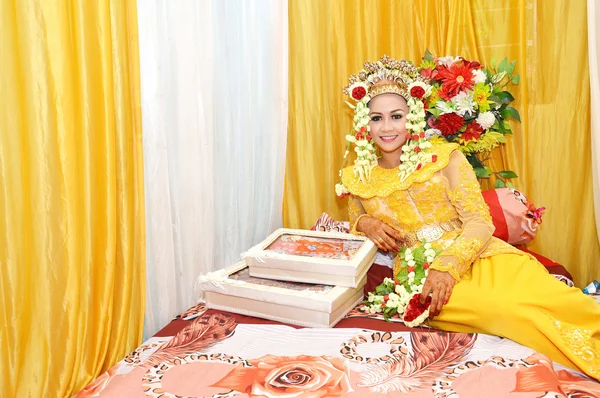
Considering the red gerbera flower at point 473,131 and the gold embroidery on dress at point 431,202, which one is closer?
the gold embroidery on dress at point 431,202

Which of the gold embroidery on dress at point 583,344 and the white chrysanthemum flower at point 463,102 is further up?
the white chrysanthemum flower at point 463,102

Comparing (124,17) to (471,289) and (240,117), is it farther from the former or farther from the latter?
(471,289)

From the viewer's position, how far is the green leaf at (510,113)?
2793mm

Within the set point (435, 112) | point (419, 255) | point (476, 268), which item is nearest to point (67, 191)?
point (419, 255)

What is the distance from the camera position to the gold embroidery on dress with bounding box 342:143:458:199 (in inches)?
87.7

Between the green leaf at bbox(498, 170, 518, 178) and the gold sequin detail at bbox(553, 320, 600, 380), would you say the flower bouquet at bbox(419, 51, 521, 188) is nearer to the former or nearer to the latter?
the green leaf at bbox(498, 170, 518, 178)

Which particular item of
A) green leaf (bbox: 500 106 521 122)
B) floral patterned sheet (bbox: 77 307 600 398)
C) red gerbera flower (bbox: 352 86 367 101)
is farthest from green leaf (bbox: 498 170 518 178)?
floral patterned sheet (bbox: 77 307 600 398)

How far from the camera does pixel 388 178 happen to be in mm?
2359

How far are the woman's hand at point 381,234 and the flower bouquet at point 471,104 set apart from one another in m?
0.70

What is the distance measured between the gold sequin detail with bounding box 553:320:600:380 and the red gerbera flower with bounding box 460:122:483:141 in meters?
1.22

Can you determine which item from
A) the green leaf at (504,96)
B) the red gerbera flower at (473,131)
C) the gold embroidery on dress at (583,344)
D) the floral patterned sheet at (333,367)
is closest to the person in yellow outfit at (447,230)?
the gold embroidery on dress at (583,344)

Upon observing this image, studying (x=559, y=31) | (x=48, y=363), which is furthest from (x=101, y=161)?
(x=559, y=31)

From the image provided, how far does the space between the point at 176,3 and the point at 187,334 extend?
4.18 ft

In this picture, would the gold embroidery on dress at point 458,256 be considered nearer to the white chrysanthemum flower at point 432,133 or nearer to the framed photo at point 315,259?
the framed photo at point 315,259
